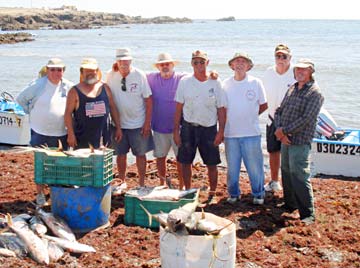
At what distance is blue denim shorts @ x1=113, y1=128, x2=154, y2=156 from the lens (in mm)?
7988

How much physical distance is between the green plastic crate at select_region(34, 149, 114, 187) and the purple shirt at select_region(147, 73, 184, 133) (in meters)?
1.37

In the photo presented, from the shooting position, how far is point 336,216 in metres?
7.66

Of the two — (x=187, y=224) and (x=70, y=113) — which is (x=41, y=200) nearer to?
(x=70, y=113)

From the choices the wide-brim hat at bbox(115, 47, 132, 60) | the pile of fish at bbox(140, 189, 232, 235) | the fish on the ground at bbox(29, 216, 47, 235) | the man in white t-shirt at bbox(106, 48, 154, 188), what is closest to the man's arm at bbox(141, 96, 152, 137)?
the man in white t-shirt at bbox(106, 48, 154, 188)

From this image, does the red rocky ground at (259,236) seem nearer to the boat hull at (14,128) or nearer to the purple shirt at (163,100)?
the purple shirt at (163,100)

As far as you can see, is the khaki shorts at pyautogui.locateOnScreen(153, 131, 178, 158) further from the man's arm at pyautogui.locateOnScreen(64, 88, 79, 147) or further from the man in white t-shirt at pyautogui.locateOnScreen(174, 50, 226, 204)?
the man's arm at pyautogui.locateOnScreen(64, 88, 79, 147)

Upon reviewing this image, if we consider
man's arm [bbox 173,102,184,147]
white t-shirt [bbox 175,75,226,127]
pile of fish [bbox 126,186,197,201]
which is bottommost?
pile of fish [bbox 126,186,197,201]

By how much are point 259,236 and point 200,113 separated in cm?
169

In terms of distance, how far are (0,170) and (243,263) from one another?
544 centimetres

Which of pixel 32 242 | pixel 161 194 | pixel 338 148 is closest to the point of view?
pixel 32 242

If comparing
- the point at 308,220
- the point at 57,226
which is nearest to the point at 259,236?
the point at 308,220

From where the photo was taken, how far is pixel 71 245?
245 inches

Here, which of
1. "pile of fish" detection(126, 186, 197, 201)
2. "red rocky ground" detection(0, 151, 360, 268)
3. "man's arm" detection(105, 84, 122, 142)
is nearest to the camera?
"red rocky ground" detection(0, 151, 360, 268)

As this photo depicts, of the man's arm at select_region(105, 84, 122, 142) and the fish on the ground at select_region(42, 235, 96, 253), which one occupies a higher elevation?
the man's arm at select_region(105, 84, 122, 142)
